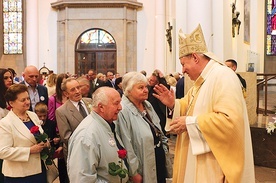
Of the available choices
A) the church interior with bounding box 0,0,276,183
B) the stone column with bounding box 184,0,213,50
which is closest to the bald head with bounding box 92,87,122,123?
the stone column with bounding box 184,0,213,50

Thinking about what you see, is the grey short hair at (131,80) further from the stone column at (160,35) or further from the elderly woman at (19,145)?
the stone column at (160,35)

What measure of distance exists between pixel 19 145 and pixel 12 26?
20058mm

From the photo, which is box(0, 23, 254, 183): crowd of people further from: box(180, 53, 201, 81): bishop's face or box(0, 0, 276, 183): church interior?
box(0, 0, 276, 183): church interior

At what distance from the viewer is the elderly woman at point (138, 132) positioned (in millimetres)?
3604

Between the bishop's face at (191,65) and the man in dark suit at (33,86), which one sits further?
the man in dark suit at (33,86)

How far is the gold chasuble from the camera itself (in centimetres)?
298

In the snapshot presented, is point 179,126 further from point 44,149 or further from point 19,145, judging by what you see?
point 19,145

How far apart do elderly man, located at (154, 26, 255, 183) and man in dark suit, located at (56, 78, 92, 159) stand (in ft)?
4.51

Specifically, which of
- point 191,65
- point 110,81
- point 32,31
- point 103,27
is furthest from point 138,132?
point 32,31

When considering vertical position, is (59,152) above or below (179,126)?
below

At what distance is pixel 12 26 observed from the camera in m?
22.3

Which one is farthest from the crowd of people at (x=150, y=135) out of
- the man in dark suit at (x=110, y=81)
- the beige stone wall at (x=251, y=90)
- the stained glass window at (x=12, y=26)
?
the stained glass window at (x=12, y=26)

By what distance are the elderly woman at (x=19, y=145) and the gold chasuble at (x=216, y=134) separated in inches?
53.5

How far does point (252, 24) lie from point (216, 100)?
14.0 metres
